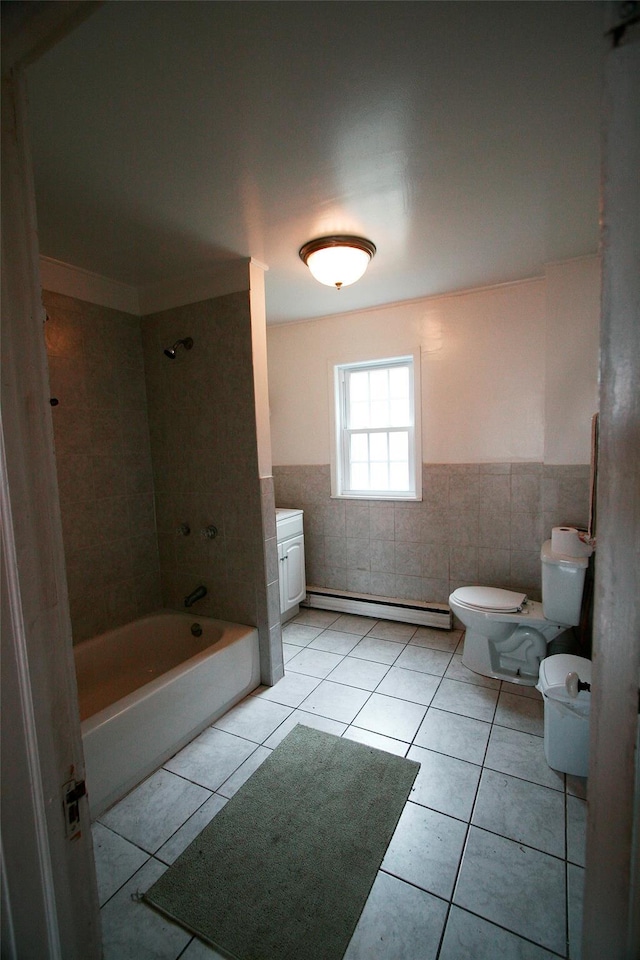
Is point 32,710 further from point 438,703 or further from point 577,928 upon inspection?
point 438,703

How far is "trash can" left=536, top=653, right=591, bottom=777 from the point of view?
175 cm

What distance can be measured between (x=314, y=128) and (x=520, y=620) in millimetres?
2547

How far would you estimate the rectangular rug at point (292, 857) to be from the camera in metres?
1.27

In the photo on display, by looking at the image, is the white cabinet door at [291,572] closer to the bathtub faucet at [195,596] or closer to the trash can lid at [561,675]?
the bathtub faucet at [195,596]

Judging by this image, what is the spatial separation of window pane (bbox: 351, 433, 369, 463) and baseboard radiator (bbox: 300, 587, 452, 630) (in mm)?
1136

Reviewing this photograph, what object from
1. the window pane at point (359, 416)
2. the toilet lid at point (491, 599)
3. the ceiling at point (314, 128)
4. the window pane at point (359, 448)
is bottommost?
the toilet lid at point (491, 599)

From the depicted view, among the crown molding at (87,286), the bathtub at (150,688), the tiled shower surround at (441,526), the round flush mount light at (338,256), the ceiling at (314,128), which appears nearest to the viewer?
the ceiling at (314,128)

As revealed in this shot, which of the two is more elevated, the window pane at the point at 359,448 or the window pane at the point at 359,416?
the window pane at the point at 359,416

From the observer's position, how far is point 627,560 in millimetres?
539

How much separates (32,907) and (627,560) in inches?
41.6

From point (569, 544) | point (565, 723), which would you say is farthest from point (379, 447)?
point (565, 723)

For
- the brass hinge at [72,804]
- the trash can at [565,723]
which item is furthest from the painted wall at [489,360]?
the brass hinge at [72,804]

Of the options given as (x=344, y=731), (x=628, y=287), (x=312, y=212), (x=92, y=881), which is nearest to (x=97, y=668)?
(x=344, y=731)

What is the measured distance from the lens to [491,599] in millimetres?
2609
